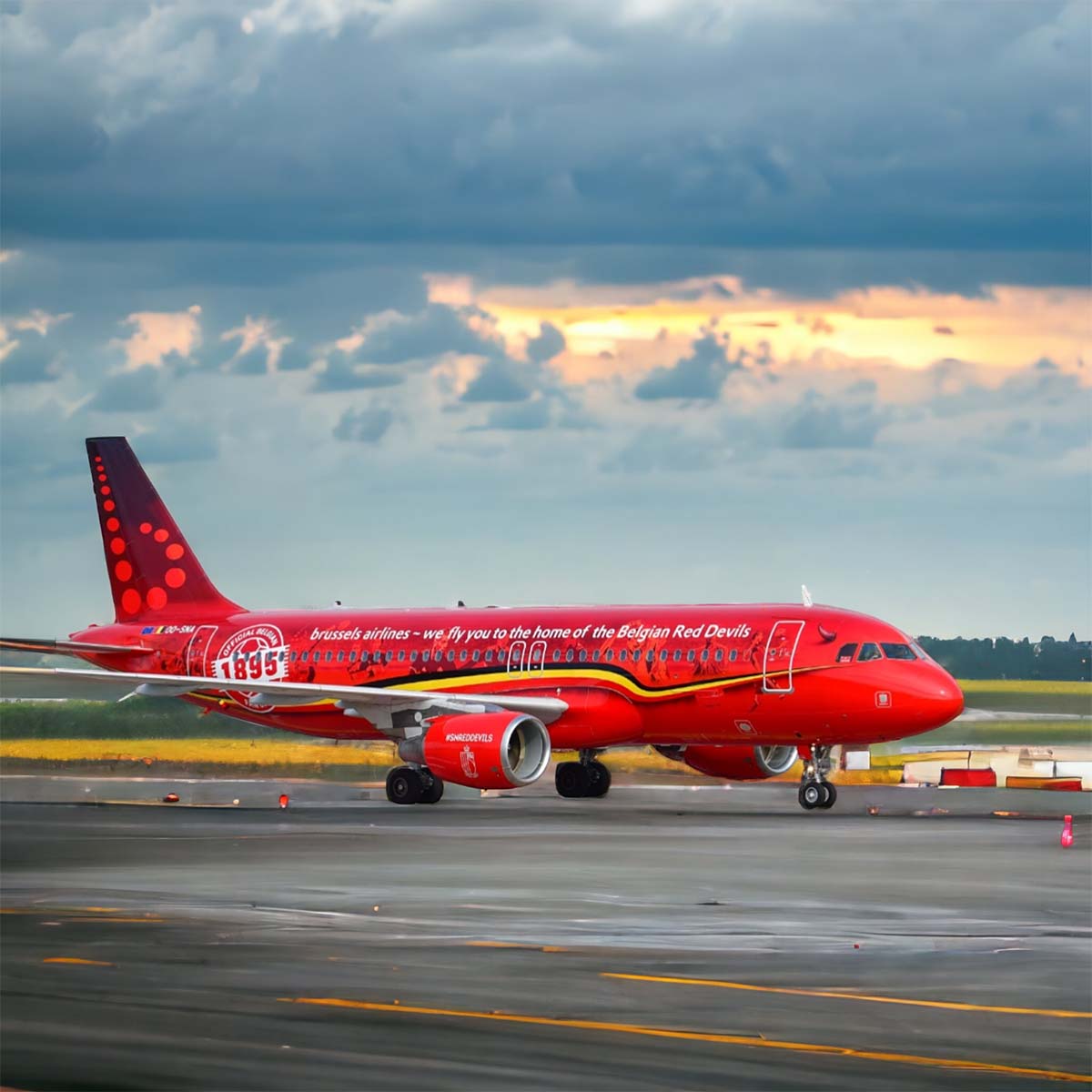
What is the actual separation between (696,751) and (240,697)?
12030mm

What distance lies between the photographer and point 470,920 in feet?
68.7

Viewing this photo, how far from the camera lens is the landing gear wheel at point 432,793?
44.2 m

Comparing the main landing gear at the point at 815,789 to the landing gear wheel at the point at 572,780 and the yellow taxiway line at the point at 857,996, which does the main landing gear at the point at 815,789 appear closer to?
the landing gear wheel at the point at 572,780

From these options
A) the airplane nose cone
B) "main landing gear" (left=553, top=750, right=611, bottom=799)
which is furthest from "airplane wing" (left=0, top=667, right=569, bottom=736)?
the airplane nose cone

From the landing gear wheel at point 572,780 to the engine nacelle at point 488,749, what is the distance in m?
5.71

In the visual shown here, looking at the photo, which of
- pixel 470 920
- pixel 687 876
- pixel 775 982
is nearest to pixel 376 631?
pixel 687 876

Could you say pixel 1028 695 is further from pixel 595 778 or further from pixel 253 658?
pixel 253 658

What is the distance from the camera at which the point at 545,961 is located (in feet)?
57.8

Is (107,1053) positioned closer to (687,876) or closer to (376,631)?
(687,876)

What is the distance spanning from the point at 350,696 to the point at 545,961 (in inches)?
1084

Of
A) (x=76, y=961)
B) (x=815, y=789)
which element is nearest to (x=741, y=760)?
(x=815, y=789)

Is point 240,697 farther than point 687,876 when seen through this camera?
Yes

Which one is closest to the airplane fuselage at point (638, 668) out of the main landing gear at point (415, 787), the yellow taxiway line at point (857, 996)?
the main landing gear at point (415, 787)

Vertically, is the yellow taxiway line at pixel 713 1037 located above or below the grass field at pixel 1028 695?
below
